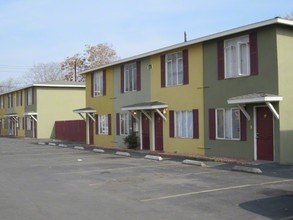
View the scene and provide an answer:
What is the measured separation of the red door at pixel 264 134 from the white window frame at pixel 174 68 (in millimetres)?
6058

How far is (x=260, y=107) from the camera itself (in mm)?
18547

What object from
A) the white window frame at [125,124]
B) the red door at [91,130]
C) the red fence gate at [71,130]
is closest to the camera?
the white window frame at [125,124]

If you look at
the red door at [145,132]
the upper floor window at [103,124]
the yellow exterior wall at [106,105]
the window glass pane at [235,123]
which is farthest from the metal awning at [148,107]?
the window glass pane at [235,123]

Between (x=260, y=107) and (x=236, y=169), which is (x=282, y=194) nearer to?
(x=236, y=169)

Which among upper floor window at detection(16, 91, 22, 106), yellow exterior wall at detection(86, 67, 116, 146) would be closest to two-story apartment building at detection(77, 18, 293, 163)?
yellow exterior wall at detection(86, 67, 116, 146)

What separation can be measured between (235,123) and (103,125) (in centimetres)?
1461

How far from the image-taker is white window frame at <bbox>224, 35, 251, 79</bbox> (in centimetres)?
1922

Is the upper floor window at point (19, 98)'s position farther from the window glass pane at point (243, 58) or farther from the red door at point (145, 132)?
the window glass pane at point (243, 58)

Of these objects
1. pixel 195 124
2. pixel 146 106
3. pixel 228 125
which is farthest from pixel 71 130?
pixel 228 125

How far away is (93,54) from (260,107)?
56.3 m

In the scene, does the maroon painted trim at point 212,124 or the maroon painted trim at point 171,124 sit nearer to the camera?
the maroon painted trim at point 212,124

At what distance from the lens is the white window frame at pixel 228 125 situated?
1959 cm

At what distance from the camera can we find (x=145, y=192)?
1167 centimetres

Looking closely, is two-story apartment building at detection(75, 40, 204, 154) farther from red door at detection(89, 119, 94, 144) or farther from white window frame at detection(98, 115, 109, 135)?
red door at detection(89, 119, 94, 144)
